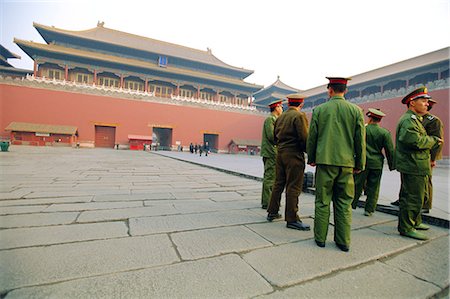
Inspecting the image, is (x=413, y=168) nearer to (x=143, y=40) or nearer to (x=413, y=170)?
(x=413, y=170)

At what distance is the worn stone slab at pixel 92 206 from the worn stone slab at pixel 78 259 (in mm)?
999

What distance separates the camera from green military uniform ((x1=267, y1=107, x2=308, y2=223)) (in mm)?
2170

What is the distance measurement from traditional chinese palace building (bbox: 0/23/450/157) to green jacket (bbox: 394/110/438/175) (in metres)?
15.7

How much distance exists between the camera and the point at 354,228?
7.29 feet

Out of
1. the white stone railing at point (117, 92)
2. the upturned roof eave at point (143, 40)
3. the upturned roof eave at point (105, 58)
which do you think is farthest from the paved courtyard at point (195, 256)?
the upturned roof eave at point (143, 40)

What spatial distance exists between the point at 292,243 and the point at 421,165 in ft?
4.83

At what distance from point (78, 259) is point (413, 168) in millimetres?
2877

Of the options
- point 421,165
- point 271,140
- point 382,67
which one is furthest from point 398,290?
point 382,67

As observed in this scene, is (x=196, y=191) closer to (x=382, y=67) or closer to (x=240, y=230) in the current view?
(x=240, y=230)

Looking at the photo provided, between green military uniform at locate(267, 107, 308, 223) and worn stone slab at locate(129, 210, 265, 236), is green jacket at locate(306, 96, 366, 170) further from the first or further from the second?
worn stone slab at locate(129, 210, 265, 236)

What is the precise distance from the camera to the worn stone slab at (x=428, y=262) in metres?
1.38

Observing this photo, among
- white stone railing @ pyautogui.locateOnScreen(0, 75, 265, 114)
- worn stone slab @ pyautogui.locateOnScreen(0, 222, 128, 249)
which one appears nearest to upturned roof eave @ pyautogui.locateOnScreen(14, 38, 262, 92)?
white stone railing @ pyautogui.locateOnScreen(0, 75, 265, 114)

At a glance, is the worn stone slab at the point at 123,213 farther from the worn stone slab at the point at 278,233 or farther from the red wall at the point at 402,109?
the red wall at the point at 402,109

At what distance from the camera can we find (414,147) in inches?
81.4
